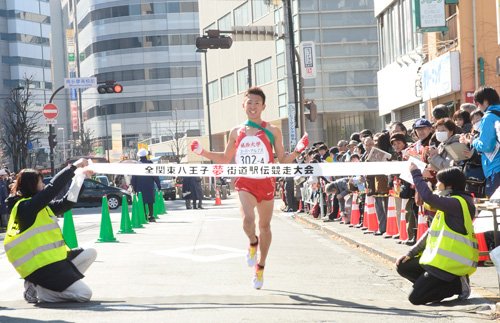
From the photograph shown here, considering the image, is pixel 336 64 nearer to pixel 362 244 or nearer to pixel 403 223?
pixel 362 244

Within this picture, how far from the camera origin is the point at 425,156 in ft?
34.9

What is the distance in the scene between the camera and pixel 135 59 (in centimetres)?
11075

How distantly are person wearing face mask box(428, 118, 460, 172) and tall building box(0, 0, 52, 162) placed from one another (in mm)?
104898

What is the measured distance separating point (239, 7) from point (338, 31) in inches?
520

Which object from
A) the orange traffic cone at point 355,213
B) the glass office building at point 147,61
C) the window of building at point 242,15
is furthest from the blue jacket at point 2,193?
the glass office building at point 147,61

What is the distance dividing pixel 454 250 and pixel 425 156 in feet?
10.7

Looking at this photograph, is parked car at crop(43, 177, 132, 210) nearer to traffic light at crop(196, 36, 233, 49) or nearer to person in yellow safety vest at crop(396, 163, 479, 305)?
traffic light at crop(196, 36, 233, 49)

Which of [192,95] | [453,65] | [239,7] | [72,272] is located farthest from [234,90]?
→ [72,272]

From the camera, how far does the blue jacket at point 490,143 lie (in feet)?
30.5

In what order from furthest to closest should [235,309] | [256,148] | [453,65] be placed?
[453,65]
[256,148]
[235,309]

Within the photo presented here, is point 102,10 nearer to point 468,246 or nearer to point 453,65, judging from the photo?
point 453,65

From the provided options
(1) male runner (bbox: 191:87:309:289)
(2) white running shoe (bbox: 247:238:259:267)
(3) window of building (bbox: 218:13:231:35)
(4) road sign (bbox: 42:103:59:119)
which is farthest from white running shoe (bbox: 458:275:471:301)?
(3) window of building (bbox: 218:13:231:35)

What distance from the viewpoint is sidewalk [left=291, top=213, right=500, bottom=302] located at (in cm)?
842

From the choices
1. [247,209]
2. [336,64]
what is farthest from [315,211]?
[336,64]
